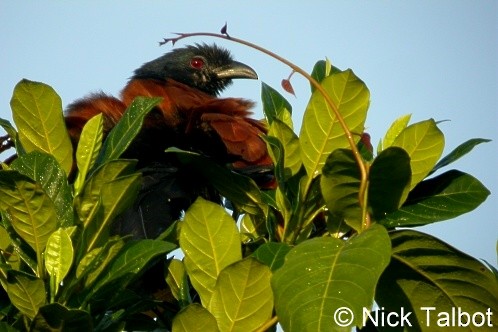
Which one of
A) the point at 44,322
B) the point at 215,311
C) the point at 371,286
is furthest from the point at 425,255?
the point at 44,322

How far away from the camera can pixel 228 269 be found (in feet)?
4.82

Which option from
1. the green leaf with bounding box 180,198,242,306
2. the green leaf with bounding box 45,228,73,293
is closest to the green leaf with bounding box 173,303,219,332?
the green leaf with bounding box 180,198,242,306

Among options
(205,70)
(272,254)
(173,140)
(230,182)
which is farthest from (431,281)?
(205,70)

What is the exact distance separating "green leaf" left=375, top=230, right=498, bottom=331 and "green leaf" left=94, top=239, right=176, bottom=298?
0.42 m

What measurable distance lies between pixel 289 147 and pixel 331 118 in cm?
13

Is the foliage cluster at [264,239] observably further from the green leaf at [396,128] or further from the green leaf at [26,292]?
the green leaf at [396,128]

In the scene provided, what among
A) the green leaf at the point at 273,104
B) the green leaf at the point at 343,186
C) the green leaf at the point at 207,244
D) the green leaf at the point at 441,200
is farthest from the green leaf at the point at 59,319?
the green leaf at the point at 273,104

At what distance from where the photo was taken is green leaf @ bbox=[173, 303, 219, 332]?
1.46 metres

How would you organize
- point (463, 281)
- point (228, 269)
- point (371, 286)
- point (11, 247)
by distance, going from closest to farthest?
point (371, 286) → point (228, 269) → point (463, 281) → point (11, 247)

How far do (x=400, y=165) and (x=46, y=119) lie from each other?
2.46ft

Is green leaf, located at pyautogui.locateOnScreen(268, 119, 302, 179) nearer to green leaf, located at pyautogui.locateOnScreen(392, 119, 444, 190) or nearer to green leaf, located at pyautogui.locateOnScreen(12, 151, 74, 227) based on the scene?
green leaf, located at pyautogui.locateOnScreen(392, 119, 444, 190)

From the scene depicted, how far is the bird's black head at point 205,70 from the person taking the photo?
5109mm

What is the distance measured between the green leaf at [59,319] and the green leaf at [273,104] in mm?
730

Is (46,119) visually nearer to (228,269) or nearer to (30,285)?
(30,285)
